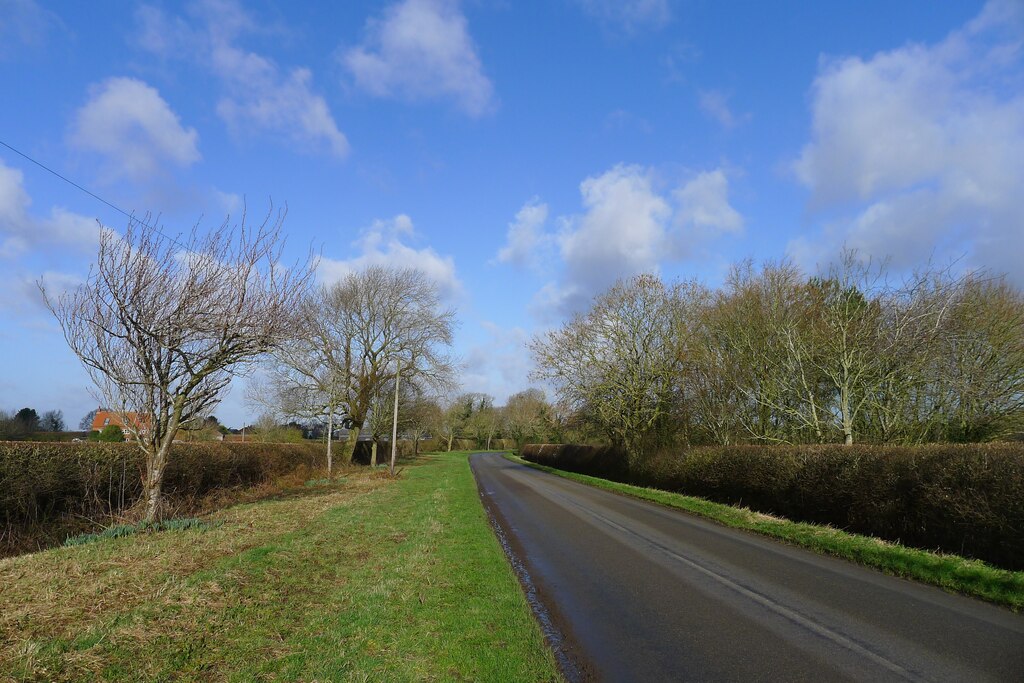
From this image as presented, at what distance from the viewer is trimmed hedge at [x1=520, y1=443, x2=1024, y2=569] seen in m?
8.29

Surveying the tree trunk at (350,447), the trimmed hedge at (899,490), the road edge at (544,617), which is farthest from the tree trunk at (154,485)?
the tree trunk at (350,447)

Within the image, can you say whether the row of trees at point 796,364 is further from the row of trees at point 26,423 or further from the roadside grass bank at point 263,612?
the row of trees at point 26,423

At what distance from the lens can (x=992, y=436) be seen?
50.9ft

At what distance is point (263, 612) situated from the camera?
584 cm

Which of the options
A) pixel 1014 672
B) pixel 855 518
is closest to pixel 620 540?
pixel 855 518

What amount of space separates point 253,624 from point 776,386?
19.9 meters

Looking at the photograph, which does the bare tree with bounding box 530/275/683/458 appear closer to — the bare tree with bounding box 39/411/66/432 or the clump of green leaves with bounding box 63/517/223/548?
the clump of green leaves with bounding box 63/517/223/548

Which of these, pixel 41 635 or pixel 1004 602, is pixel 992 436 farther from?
pixel 41 635

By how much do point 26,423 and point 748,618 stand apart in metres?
73.7

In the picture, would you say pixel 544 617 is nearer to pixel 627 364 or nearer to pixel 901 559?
pixel 901 559

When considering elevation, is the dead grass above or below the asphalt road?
above

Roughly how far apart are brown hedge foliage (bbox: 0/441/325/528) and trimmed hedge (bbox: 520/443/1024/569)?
15025mm

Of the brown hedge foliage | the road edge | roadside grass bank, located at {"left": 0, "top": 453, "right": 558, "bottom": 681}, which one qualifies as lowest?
the road edge

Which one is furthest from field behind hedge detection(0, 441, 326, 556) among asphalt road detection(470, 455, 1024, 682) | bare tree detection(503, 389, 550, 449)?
bare tree detection(503, 389, 550, 449)
